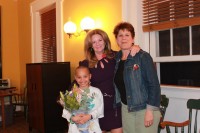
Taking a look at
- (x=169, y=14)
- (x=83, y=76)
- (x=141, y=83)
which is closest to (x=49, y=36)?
(x=169, y=14)

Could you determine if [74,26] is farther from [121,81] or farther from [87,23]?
[121,81]

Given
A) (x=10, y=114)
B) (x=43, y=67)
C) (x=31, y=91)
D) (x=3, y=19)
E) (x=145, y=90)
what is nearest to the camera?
(x=145, y=90)

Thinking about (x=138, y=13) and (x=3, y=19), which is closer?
(x=138, y=13)

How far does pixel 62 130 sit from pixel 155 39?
7.48 feet

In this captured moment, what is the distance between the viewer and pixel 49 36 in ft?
18.6

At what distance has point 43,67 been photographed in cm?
427

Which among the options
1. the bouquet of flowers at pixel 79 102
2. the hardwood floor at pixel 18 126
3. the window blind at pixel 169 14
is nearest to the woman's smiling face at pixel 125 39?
the bouquet of flowers at pixel 79 102

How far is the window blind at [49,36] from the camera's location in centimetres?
553

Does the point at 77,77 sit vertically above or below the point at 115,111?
above

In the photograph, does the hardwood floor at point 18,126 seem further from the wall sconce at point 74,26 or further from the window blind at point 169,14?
the window blind at point 169,14

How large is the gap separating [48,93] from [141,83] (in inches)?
99.1

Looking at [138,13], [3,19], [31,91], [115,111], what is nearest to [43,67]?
[31,91]

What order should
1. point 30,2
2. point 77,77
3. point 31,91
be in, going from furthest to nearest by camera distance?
point 30,2 < point 31,91 < point 77,77

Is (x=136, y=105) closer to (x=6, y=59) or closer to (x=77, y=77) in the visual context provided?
(x=77, y=77)
